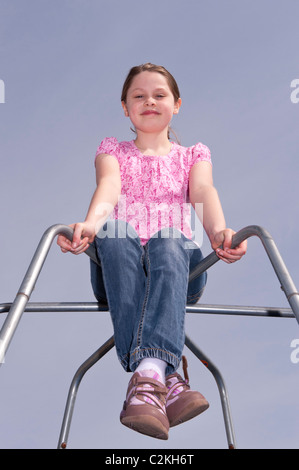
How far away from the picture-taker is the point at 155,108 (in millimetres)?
1409

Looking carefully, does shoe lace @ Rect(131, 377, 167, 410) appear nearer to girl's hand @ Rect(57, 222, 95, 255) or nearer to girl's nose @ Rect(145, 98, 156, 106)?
girl's hand @ Rect(57, 222, 95, 255)

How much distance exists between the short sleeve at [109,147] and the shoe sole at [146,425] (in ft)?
2.74

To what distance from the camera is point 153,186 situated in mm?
1359

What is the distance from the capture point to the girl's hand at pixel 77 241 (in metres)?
1.00

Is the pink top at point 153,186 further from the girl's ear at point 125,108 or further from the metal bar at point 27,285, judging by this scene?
the metal bar at point 27,285

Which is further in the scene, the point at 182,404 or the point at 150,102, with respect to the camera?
the point at 150,102

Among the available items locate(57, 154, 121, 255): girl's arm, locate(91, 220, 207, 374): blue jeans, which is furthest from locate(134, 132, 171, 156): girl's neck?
locate(91, 220, 207, 374): blue jeans

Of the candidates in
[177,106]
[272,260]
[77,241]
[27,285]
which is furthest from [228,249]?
[177,106]

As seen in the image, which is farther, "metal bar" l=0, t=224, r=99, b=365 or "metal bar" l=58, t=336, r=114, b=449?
"metal bar" l=58, t=336, r=114, b=449

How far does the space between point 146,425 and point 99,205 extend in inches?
21.1

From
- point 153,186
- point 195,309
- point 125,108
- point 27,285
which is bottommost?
point 27,285

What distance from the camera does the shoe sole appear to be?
78cm

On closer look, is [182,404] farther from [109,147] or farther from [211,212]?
[109,147]
